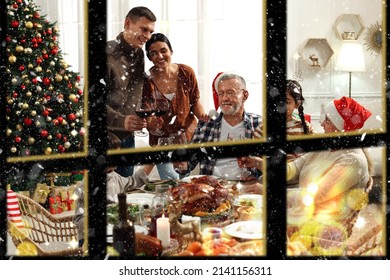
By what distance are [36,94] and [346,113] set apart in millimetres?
1533

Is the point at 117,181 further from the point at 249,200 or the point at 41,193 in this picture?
the point at 249,200

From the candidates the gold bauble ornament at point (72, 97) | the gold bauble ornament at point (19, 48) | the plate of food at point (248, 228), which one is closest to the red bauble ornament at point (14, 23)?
the gold bauble ornament at point (19, 48)

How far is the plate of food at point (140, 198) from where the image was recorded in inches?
129

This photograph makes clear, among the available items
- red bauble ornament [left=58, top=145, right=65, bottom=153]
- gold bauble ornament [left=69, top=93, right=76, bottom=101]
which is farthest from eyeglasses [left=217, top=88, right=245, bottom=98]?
red bauble ornament [left=58, top=145, right=65, bottom=153]

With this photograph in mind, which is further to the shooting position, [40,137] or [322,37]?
[40,137]

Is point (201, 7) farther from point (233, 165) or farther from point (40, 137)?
point (40, 137)

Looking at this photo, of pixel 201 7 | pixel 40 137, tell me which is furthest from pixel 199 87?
pixel 40 137

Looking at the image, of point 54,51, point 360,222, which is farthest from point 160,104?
point 360,222

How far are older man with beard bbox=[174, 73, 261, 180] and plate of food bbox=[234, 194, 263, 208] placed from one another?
0.32 ft

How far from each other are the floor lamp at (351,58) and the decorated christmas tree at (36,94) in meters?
1.25

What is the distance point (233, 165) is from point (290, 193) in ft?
0.99

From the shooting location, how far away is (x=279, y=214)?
321 cm

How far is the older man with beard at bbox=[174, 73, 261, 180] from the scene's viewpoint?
10.5 ft

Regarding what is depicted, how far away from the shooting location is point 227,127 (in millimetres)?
3232
